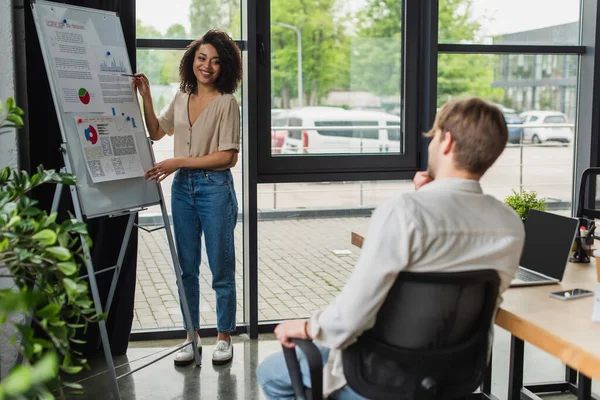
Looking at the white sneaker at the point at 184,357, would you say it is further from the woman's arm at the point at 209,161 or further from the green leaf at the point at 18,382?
the green leaf at the point at 18,382

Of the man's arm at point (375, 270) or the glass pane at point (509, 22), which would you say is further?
the glass pane at point (509, 22)

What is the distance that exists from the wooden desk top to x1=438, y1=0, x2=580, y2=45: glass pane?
2376 millimetres

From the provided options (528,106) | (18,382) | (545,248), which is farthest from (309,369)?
(528,106)

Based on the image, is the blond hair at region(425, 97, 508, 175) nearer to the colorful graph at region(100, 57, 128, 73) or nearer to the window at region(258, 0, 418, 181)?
the colorful graph at region(100, 57, 128, 73)

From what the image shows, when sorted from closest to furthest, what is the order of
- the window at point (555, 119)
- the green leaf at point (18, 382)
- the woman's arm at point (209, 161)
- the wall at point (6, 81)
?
the green leaf at point (18, 382) → the wall at point (6, 81) → the woman's arm at point (209, 161) → the window at point (555, 119)

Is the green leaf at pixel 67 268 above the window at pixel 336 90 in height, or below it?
below

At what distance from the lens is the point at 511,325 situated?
2.03m

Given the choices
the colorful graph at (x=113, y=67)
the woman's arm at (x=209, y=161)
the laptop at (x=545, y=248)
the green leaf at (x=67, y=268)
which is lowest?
the laptop at (x=545, y=248)

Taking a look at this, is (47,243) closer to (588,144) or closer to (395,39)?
(395,39)

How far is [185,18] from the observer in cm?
412

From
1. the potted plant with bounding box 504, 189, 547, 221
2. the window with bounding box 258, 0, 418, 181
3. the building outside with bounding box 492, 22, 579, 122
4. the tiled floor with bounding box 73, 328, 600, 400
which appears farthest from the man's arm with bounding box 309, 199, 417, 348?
the building outside with bounding box 492, 22, 579, 122

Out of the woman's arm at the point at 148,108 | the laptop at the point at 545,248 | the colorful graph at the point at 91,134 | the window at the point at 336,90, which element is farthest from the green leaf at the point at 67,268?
the window at the point at 336,90

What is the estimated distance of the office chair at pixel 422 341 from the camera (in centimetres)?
181

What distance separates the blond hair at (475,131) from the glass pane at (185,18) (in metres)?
2.51
